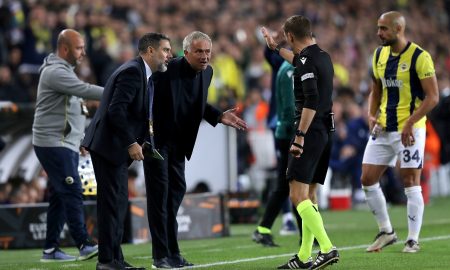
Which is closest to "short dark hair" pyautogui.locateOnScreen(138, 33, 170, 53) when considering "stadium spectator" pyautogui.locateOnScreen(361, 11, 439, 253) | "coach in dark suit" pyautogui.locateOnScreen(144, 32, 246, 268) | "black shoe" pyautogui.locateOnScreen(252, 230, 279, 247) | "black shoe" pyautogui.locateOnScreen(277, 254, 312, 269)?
"coach in dark suit" pyautogui.locateOnScreen(144, 32, 246, 268)

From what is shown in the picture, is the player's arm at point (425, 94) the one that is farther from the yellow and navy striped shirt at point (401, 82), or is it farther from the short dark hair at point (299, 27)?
the short dark hair at point (299, 27)

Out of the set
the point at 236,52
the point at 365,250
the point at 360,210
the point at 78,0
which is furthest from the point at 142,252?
the point at 236,52

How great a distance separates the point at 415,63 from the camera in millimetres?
11062

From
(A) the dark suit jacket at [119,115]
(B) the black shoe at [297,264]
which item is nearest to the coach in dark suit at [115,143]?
(A) the dark suit jacket at [119,115]

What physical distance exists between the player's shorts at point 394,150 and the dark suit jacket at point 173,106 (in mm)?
1920

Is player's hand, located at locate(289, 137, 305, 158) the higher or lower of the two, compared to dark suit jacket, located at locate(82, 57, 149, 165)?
lower

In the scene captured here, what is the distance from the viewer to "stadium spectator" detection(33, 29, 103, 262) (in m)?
11.3

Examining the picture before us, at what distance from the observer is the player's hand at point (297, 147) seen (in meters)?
9.51

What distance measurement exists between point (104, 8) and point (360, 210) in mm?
7146

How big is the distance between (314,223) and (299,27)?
1677 mm

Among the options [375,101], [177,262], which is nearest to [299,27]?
[375,101]

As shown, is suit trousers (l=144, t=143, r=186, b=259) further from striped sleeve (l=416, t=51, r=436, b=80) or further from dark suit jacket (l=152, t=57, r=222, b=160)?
striped sleeve (l=416, t=51, r=436, b=80)

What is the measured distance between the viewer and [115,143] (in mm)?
9250

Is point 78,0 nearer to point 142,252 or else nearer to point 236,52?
point 236,52
